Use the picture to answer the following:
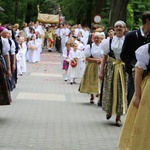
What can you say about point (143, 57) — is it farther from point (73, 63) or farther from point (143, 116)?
point (73, 63)

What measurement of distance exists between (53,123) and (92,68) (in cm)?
345

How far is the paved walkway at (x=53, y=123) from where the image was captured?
8141 millimetres

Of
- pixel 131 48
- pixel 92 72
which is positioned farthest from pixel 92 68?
pixel 131 48

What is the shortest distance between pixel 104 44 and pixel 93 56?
10.5ft

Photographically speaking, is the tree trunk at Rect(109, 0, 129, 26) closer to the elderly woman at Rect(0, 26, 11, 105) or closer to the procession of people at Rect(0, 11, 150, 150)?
the procession of people at Rect(0, 11, 150, 150)

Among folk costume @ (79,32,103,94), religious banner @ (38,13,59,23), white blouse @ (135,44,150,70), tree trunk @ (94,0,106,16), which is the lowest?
religious banner @ (38,13,59,23)

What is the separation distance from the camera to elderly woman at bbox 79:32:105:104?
13047 mm

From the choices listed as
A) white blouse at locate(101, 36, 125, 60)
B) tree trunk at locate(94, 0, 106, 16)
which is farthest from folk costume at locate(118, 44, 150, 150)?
tree trunk at locate(94, 0, 106, 16)

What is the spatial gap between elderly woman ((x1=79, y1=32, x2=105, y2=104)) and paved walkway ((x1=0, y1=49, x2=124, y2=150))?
39 centimetres

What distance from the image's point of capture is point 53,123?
1004 cm

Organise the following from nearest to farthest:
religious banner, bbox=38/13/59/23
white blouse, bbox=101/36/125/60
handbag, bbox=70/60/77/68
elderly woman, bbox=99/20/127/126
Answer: white blouse, bbox=101/36/125/60 < elderly woman, bbox=99/20/127/126 < handbag, bbox=70/60/77/68 < religious banner, bbox=38/13/59/23

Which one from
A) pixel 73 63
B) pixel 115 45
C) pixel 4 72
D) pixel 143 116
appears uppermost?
pixel 115 45

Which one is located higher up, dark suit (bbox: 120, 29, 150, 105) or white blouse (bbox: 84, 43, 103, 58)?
dark suit (bbox: 120, 29, 150, 105)

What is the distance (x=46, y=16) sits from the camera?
47.1 meters
